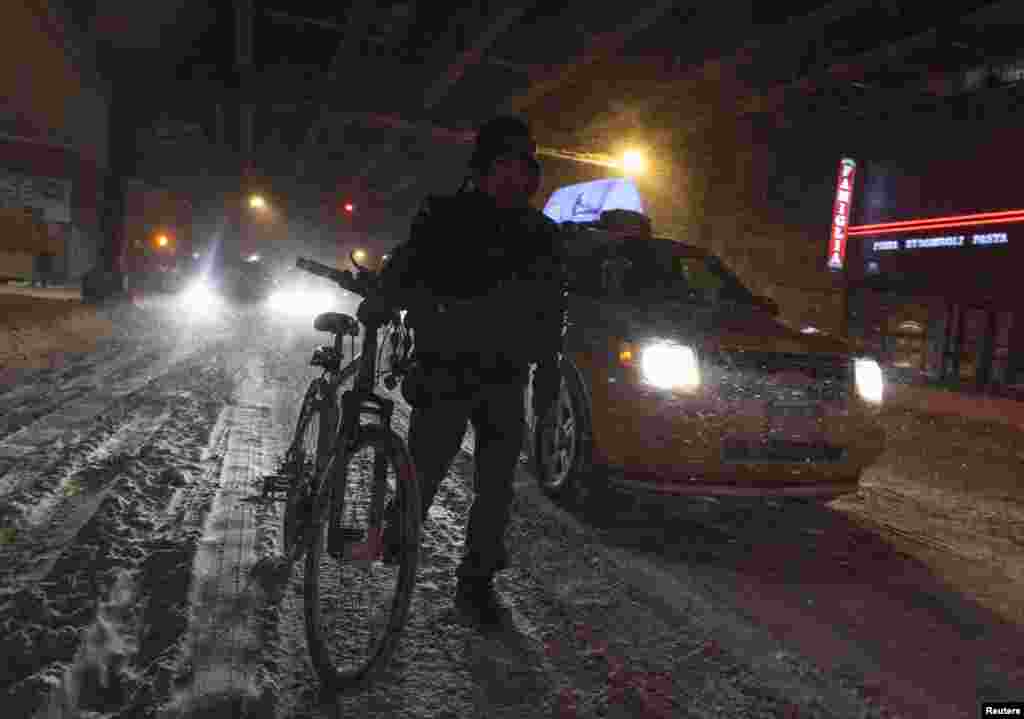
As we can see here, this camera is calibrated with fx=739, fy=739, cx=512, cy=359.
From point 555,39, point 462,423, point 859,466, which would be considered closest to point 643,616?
point 462,423

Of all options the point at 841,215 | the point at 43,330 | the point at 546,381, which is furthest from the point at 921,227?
the point at 43,330

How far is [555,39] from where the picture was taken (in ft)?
45.4

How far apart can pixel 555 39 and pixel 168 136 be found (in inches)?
724

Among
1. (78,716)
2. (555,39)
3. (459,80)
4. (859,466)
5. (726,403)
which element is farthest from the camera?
(459,80)

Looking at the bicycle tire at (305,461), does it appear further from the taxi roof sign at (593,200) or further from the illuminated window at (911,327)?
the illuminated window at (911,327)

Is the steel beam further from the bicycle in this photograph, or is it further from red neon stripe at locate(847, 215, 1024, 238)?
the bicycle

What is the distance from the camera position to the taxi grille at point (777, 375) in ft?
13.2

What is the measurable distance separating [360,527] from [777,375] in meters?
2.58

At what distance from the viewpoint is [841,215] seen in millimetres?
17438

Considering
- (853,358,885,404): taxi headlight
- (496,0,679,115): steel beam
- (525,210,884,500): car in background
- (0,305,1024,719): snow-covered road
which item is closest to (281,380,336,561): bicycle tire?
(0,305,1024,719): snow-covered road

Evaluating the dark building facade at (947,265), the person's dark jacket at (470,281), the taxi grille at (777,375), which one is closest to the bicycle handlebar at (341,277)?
the person's dark jacket at (470,281)

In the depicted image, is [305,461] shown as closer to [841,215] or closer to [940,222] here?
[940,222]

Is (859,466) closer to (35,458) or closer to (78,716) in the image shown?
(78,716)

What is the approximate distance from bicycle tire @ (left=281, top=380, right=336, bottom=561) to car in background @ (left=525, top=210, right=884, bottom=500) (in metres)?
1.69
